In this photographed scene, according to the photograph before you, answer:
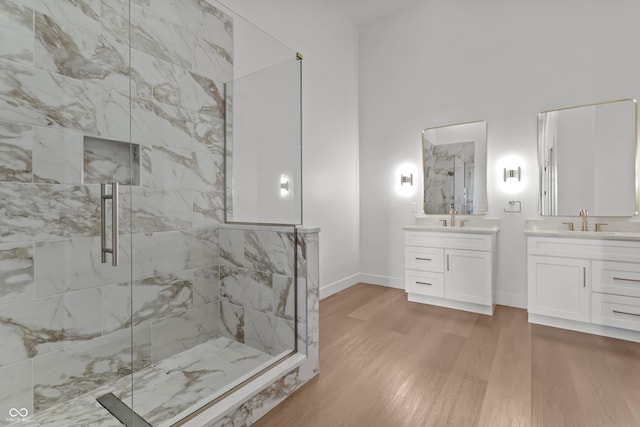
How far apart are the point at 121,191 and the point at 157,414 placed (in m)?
1.01

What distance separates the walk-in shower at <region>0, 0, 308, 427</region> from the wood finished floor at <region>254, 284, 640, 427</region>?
42 centimetres

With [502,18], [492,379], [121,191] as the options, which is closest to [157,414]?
[121,191]

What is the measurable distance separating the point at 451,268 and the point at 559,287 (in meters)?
0.90

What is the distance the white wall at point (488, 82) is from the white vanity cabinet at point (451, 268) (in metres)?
0.51

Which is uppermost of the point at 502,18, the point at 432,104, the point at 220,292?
the point at 502,18

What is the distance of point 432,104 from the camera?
152 inches

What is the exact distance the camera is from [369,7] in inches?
159

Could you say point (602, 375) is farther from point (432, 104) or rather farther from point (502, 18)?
point (502, 18)

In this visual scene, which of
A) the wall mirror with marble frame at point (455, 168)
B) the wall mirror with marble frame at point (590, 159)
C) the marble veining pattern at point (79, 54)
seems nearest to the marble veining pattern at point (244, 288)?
the marble veining pattern at point (79, 54)

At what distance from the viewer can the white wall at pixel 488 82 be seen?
9.85 feet

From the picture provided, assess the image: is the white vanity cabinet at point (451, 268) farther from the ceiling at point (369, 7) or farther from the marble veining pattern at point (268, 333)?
the ceiling at point (369, 7)

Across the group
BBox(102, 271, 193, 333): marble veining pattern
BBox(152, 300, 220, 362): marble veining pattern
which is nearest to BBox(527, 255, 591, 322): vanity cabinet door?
BBox(152, 300, 220, 362): marble veining pattern

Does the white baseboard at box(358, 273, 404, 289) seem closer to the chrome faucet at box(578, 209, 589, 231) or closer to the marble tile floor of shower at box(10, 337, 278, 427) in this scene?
the chrome faucet at box(578, 209, 589, 231)
